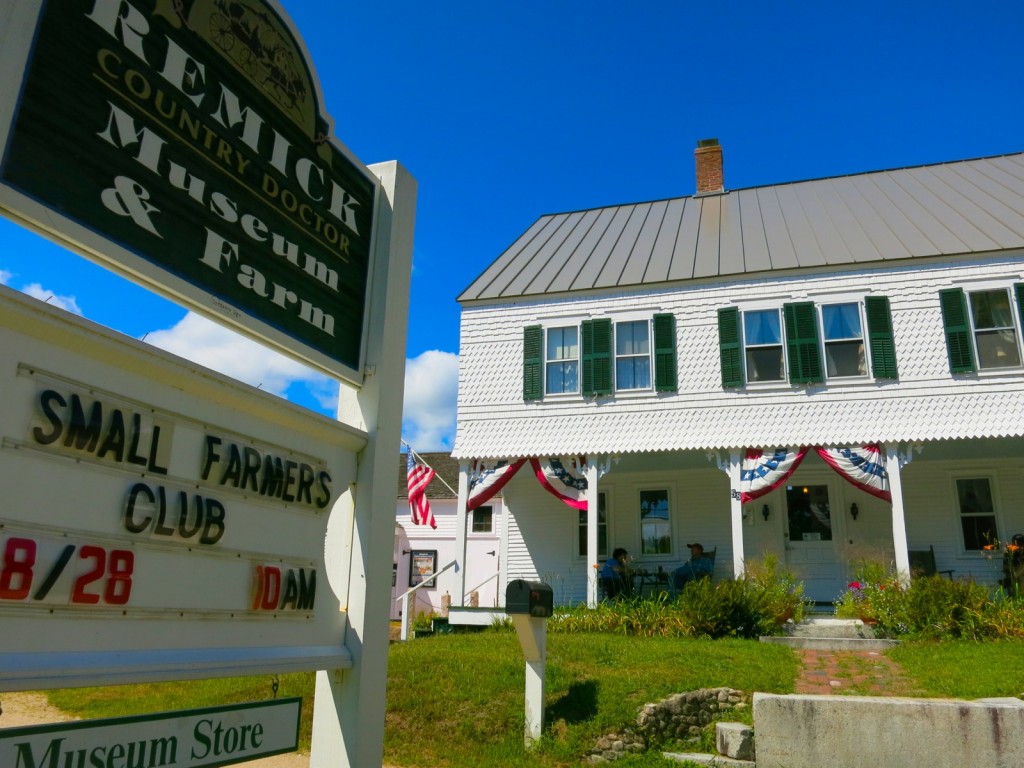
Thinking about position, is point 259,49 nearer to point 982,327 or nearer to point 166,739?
point 166,739

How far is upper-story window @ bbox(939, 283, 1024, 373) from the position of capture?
1441cm

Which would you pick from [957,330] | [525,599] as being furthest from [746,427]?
[525,599]

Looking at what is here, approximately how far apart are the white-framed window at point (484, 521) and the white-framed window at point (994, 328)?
16.5 meters

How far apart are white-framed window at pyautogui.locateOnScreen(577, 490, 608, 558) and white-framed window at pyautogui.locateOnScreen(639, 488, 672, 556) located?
0.75m

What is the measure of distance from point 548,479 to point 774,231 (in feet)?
23.9

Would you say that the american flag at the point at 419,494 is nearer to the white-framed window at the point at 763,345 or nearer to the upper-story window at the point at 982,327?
the white-framed window at the point at 763,345

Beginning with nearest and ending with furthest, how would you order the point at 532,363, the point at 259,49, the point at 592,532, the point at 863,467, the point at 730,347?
1. the point at 259,49
2. the point at 863,467
3. the point at 592,532
4. the point at 730,347
5. the point at 532,363

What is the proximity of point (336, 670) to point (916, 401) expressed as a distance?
14.0 m

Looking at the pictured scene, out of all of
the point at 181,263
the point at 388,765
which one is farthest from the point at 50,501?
the point at 388,765

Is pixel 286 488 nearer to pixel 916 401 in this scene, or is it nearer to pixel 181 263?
pixel 181 263

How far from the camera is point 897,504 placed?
13938 millimetres

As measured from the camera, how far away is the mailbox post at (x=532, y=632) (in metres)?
6.77

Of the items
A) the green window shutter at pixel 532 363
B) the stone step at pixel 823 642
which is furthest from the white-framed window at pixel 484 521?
the stone step at pixel 823 642

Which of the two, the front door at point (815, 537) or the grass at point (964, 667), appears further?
the front door at point (815, 537)
